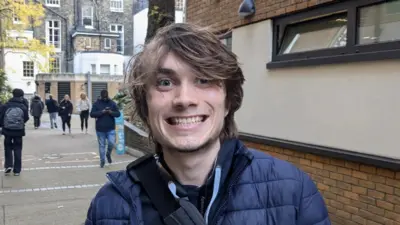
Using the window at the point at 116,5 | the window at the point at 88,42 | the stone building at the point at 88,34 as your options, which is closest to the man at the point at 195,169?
the stone building at the point at 88,34

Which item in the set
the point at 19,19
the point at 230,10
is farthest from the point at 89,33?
the point at 230,10

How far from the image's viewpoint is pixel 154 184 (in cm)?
158

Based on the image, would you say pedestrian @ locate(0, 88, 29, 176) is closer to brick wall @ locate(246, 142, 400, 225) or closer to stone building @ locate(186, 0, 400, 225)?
stone building @ locate(186, 0, 400, 225)

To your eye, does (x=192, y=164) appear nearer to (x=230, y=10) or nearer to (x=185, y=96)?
(x=185, y=96)

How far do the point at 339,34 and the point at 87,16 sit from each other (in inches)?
1988

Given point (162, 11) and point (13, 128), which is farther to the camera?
point (13, 128)

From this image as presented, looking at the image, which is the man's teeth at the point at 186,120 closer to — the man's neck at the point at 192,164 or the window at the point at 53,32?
the man's neck at the point at 192,164

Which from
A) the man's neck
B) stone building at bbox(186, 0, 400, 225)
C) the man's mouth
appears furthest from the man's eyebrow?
stone building at bbox(186, 0, 400, 225)

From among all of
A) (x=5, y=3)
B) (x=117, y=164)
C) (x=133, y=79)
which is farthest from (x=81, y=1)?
(x=133, y=79)

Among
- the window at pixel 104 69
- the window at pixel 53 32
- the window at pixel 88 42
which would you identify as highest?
the window at pixel 53 32

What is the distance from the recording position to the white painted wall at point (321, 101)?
4.08m

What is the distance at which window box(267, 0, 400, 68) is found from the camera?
420cm

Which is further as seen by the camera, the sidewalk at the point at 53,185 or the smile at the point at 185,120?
the sidewalk at the point at 53,185

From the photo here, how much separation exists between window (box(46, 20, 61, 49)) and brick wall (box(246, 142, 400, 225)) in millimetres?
49159
